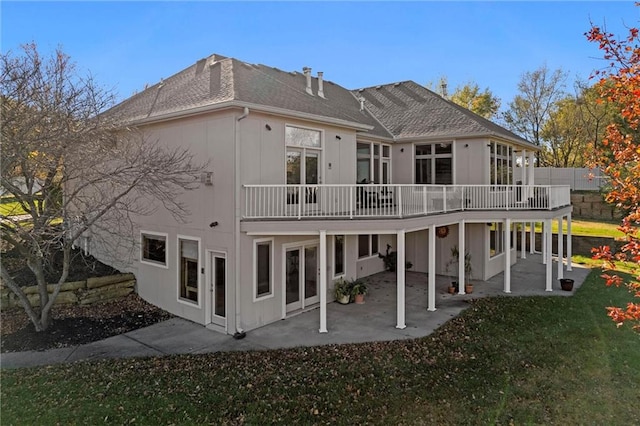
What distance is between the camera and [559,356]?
7.77 meters

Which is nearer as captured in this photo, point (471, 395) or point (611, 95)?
point (611, 95)

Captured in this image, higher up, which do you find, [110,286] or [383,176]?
[383,176]

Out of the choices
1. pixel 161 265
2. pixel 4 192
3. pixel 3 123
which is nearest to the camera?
pixel 3 123

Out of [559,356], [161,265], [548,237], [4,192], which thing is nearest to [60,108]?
[4,192]

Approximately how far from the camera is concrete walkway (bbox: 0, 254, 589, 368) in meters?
8.16

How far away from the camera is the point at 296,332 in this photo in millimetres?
9344

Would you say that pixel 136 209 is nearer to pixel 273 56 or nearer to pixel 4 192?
pixel 4 192

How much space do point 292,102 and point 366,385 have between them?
7467mm

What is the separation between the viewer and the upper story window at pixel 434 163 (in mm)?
14969

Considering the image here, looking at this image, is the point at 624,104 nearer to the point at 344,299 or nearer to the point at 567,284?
the point at 344,299

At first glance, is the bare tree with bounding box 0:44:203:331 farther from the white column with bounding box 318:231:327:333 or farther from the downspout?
the white column with bounding box 318:231:327:333

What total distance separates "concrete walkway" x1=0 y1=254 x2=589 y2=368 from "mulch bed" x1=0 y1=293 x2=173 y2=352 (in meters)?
0.36

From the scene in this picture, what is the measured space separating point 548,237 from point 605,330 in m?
4.92

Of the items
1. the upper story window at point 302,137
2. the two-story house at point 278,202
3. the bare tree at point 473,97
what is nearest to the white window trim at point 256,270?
the two-story house at point 278,202
